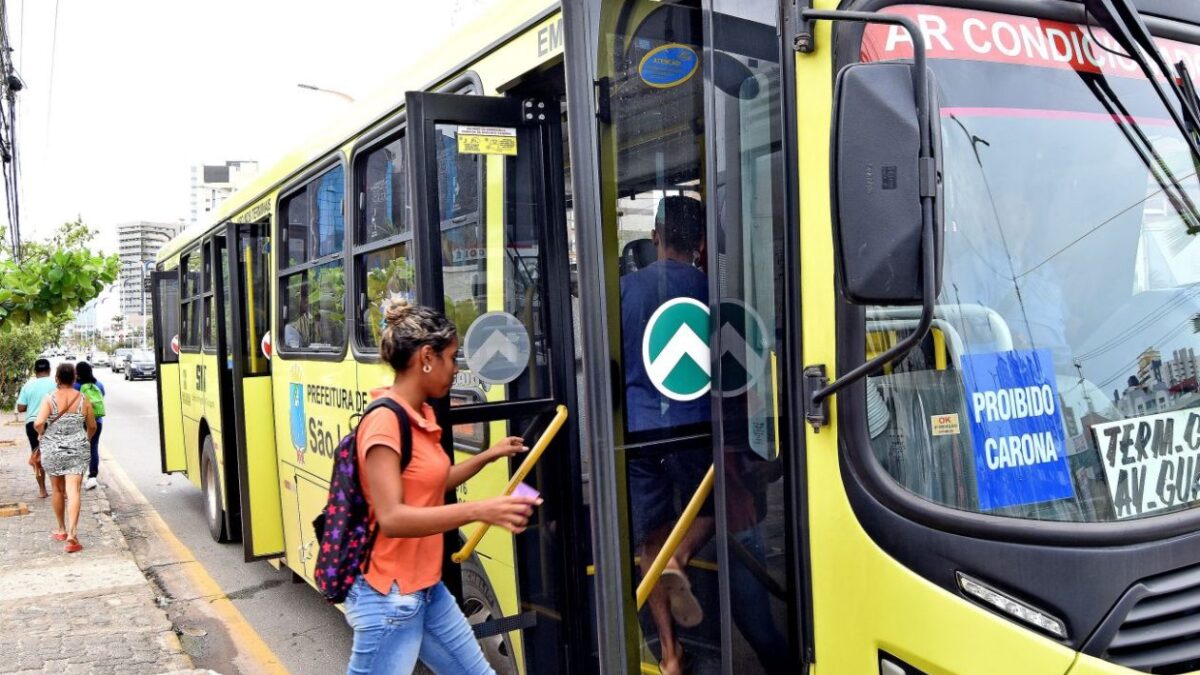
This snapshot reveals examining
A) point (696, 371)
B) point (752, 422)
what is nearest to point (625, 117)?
point (696, 371)

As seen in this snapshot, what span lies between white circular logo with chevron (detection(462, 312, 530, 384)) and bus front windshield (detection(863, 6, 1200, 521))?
5.06 feet

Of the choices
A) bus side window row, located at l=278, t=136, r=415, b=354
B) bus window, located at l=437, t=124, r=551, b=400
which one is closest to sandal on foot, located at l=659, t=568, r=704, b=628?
bus window, located at l=437, t=124, r=551, b=400

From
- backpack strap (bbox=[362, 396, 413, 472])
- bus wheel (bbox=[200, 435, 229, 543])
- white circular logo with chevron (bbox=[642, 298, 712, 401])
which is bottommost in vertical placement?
bus wheel (bbox=[200, 435, 229, 543])

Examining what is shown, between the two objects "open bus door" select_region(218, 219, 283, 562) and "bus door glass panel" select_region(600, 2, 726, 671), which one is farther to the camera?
"open bus door" select_region(218, 219, 283, 562)

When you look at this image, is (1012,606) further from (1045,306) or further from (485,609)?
(485,609)

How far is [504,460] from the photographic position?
3.50 m

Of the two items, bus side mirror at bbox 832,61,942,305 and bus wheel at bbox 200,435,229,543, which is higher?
bus side mirror at bbox 832,61,942,305

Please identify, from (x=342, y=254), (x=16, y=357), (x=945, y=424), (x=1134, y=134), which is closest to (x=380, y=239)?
(x=342, y=254)

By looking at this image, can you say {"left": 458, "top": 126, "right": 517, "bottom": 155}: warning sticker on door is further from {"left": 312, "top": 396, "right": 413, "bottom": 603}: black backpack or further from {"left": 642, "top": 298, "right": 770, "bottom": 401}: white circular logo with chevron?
{"left": 642, "top": 298, "right": 770, "bottom": 401}: white circular logo with chevron

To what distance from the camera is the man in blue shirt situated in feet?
8.16

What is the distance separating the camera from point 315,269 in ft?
17.5

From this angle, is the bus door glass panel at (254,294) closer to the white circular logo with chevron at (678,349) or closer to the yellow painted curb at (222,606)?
the yellow painted curb at (222,606)

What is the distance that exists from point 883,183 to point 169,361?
10.1 m

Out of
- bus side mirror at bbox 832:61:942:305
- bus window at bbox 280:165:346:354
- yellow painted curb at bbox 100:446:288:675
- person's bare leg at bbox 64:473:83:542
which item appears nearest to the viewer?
bus side mirror at bbox 832:61:942:305
